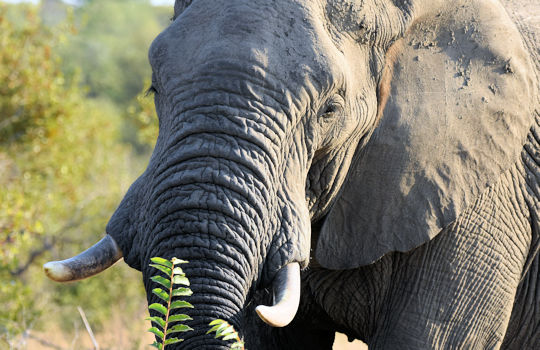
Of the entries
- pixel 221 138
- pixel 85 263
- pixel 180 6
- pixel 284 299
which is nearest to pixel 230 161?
pixel 221 138

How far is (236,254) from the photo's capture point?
8.30ft

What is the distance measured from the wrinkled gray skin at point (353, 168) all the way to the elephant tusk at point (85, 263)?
0.04 metres

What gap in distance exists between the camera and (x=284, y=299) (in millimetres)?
2500

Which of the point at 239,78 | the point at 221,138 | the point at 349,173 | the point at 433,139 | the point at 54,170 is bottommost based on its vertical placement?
the point at 54,170

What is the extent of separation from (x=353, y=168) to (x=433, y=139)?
0.29 m

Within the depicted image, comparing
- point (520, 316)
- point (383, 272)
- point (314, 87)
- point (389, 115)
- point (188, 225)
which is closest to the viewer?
point (188, 225)

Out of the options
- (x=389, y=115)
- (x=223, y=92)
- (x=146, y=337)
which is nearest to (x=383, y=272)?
(x=389, y=115)

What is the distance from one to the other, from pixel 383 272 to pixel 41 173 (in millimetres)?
7184

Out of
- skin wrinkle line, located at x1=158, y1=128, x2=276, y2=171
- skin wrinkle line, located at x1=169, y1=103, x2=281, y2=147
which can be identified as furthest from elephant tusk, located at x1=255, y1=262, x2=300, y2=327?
skin wrinkle line, located at x1=169, y1=103, x2=281, y2=147

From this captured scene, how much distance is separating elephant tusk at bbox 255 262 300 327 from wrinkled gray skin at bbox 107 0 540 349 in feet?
0.12

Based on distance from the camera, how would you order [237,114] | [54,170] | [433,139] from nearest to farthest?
[237,114]
[433,139]
[54,170]

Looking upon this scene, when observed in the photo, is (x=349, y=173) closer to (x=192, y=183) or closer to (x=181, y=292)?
(x=192, y=183)

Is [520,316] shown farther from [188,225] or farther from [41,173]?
[41,173]

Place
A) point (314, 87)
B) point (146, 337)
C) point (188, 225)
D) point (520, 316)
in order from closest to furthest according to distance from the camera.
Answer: point (188, 225) < point (314, 87) < point (520, 316) < point (146, 337)
